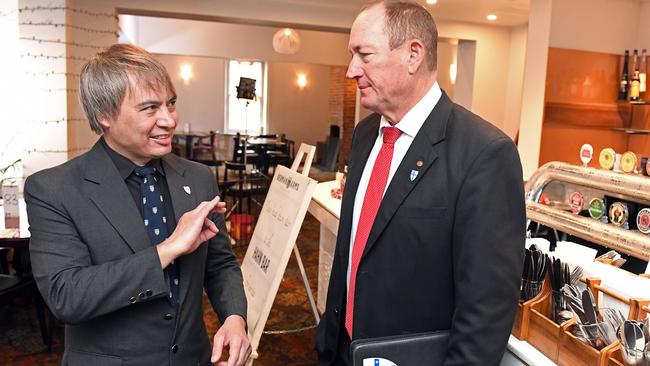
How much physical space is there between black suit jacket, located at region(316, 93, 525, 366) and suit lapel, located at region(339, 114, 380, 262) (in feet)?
0.58

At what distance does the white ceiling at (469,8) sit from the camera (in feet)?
21.8

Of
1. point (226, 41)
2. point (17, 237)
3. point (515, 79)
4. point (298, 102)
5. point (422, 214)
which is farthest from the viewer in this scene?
point (298, 102)

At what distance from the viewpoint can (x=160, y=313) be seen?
4.41 ft

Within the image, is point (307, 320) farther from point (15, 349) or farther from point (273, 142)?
point (273, 142)

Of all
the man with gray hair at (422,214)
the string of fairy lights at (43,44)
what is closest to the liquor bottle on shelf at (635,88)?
the man with gray hair at (422,214)

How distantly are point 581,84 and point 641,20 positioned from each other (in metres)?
1.10

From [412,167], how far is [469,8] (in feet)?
21.0

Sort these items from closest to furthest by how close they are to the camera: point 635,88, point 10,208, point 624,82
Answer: point 10,208 → point 635,88 → point 624,82

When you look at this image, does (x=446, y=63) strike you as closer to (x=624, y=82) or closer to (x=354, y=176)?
(x=624, y=82)

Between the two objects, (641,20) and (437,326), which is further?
(641,20)

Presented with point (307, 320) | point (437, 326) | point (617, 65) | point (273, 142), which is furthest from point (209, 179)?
point (273, 142)

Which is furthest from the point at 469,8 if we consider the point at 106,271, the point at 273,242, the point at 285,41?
the point at 106,271

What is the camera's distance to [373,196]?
144 cm

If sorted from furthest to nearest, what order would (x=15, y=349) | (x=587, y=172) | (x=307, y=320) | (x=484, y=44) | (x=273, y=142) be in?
(x=273, y=142) < (x=484, y=44) < (x=307, y=320) < (x=15, y=349) < (x=587, y=172)
